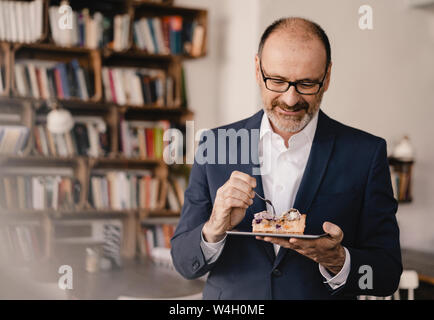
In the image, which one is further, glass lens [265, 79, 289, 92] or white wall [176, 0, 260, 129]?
white wall [176, 0, 260, 129]

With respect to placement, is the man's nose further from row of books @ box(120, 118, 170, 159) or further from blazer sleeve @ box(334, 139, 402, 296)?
row of books @ box(120, 118, 170, 159)

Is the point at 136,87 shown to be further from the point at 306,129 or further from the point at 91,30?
the point at 306,129

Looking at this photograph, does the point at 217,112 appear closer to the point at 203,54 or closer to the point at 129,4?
the point at 203,54

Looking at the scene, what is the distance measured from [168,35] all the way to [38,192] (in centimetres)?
152

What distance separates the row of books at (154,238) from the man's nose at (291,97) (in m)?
2.84

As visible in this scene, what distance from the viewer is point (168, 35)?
12.9 feet

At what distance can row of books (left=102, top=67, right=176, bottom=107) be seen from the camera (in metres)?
3.78

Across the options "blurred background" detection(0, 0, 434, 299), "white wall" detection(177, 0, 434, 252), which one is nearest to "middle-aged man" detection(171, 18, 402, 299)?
"white wall" detection(177, 0, 434, 252)

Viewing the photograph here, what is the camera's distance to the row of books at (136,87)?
149 inches

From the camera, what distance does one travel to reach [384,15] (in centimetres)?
300

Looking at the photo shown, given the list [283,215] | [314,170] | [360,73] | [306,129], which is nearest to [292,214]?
[283,215]

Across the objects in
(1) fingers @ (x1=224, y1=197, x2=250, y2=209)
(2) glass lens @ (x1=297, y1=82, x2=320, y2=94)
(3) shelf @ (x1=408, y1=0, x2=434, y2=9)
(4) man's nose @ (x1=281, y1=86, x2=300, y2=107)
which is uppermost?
(3) shelf @ (x1=408, y1=0, x2=434, y2=9)

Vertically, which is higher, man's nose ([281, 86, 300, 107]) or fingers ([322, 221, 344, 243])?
man's nose ([281, 86, 300, 107])

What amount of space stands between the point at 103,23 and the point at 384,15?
6.40 feet
